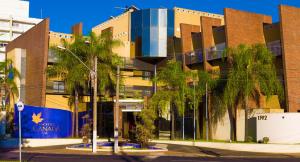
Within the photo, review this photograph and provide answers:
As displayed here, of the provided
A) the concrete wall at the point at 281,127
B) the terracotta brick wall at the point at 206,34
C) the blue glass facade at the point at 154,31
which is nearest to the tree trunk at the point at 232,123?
the concrete wall at the point at 281,127

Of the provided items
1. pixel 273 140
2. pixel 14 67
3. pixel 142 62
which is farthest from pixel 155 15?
pixel 273 140

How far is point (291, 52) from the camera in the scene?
147ft

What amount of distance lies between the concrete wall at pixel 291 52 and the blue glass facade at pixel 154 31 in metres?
22.6

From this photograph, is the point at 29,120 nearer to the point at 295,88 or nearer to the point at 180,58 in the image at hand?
the point at 180,58

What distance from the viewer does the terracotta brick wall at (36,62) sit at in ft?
184

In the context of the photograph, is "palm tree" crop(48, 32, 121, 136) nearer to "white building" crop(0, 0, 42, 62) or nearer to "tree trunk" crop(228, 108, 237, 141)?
"tree trunk" crop(228, 108, 237, 141)

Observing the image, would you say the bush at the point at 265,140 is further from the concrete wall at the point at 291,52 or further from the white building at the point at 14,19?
the white building at the point at 14,19

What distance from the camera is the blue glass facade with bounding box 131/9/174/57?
6444cm

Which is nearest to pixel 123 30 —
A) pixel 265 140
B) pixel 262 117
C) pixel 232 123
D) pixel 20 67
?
pixel 20 67

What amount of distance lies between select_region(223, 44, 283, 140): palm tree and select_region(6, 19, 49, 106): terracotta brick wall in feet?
74.2

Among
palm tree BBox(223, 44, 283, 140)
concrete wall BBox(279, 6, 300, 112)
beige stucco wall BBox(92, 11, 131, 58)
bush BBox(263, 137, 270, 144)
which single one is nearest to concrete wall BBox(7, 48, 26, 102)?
beige stucco wall BBox(92, 11, 131, 58)

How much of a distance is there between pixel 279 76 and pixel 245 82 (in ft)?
17.0

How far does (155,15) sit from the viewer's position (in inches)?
2569

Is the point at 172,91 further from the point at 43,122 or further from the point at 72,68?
the point at 43,122
